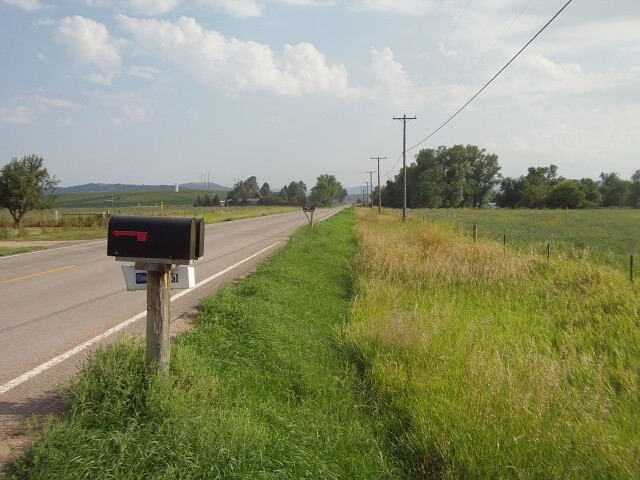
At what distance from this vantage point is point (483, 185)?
122750mm

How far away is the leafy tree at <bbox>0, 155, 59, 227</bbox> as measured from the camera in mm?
35562

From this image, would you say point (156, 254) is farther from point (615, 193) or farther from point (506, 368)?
point (615, 193)

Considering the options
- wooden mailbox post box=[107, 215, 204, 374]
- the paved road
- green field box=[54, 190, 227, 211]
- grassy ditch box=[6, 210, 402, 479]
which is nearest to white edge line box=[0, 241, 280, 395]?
the paved road

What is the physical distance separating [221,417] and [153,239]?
4.62 ft

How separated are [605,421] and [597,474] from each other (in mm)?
1006

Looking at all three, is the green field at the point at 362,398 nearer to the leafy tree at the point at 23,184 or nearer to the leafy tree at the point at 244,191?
the leafy tree at the point at 23,184

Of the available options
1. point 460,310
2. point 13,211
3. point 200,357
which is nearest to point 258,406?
point 200,357

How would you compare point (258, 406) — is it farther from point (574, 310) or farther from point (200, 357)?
point (574, 310)

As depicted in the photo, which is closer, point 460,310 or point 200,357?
point 200,357

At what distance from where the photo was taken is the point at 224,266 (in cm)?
1517

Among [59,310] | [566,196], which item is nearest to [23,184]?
[59,310]

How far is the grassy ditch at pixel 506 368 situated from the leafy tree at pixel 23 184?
3080 centimetres

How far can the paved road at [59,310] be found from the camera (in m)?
5.51

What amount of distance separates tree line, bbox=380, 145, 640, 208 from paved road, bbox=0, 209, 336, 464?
3861 inches
